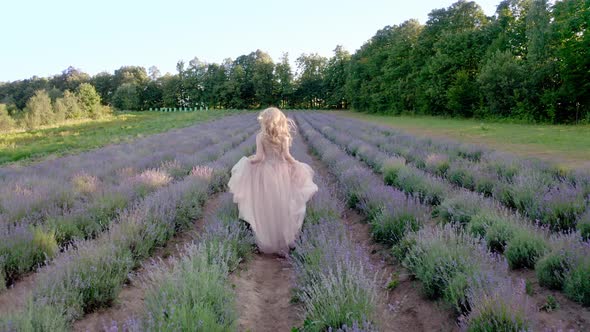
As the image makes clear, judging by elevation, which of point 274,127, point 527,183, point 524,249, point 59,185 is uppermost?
point 274,127

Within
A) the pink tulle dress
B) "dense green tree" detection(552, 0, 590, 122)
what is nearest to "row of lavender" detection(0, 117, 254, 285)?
the pink tulle dress

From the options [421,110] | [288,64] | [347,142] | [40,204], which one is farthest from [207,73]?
[40,204]

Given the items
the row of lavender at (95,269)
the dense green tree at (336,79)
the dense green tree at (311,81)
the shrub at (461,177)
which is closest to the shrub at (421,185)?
the shrub at (461,177)

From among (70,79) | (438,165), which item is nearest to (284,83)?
(70,79)

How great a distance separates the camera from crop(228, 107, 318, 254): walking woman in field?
170 inches

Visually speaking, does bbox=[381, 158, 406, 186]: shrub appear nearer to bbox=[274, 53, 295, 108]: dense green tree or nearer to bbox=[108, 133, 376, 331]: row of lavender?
bbox=[108, 133, 376, 331]: row of lavender

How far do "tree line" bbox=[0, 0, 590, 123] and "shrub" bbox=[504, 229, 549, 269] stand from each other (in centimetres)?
2136

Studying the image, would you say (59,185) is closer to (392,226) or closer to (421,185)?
(392,226)

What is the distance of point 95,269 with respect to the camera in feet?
9.26

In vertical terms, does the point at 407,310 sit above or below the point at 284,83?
below

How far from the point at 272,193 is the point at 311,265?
139cm

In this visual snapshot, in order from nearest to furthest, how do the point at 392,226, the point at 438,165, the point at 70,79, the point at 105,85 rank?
1. the point at 392,226
2. the point at 438,165
3. the point at 70,79
4. the point at 105,85

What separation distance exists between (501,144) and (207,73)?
3427 inches

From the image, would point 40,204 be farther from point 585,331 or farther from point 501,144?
point 501,144
